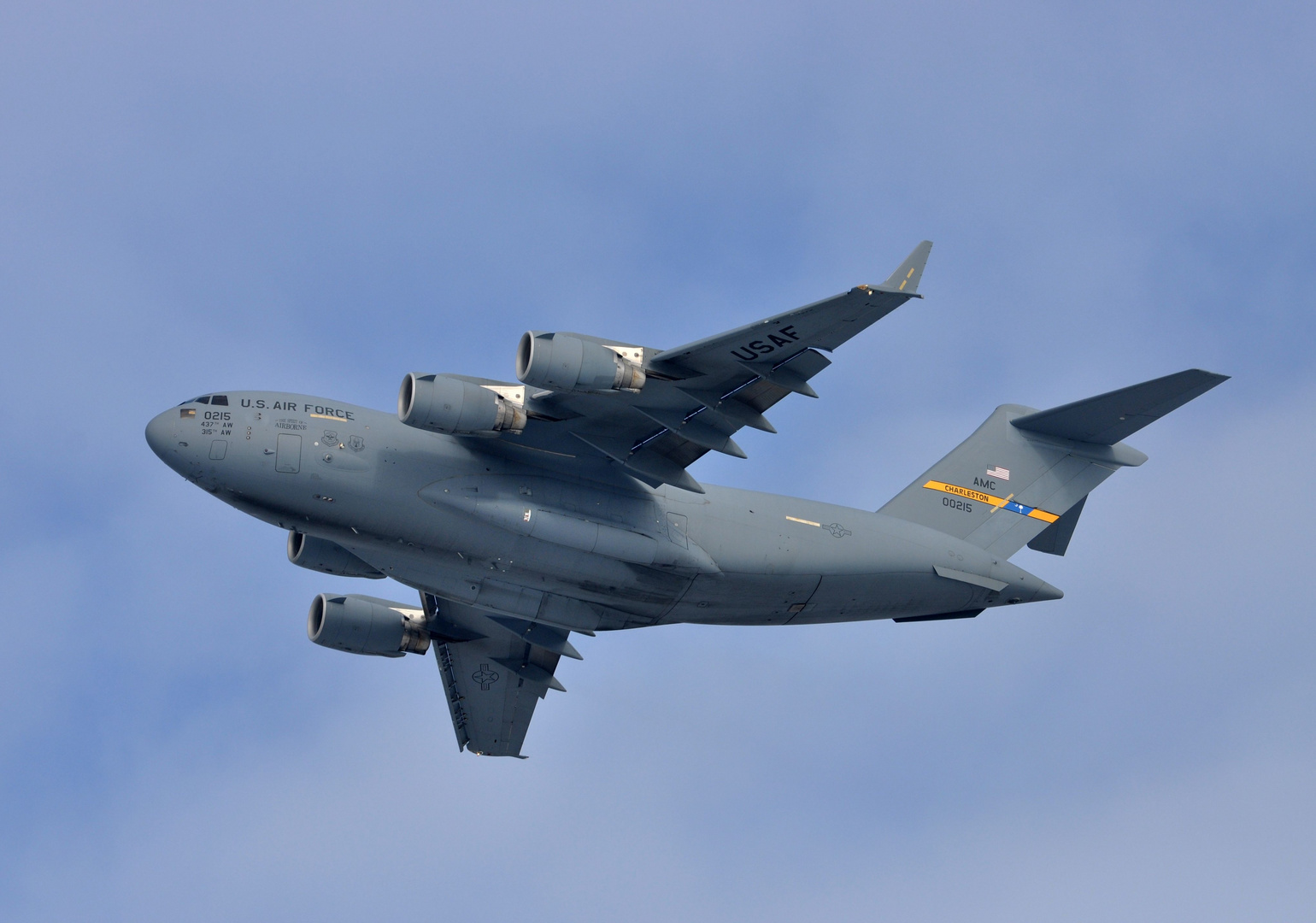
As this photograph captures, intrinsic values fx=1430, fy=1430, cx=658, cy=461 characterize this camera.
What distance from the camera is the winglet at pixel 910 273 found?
18.3m

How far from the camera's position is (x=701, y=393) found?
20.1 meters

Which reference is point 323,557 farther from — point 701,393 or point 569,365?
point 701,393

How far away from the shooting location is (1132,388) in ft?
77.4

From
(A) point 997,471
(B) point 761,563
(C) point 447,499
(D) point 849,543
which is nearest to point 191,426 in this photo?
(C) point 447,499

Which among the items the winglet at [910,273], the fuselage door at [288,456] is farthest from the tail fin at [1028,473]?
the fuselage door at [288,456]

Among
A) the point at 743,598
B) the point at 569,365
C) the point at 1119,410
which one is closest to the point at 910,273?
the point at 569,365

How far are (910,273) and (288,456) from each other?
866 centimetres

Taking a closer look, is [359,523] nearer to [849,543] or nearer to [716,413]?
[716,413]

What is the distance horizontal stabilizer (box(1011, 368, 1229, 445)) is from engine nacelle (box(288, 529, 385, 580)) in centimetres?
1187

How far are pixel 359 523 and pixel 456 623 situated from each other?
6.55 meters

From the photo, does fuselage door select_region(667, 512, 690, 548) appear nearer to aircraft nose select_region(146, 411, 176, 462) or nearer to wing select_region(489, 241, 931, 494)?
wing select_region(489, 241, 931, 494)

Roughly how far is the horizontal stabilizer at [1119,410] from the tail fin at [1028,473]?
19 millimetres

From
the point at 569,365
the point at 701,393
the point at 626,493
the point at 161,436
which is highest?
the point at 701,393

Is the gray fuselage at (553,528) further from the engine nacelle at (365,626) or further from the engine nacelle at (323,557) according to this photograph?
the engine nacelle at (365,626)
